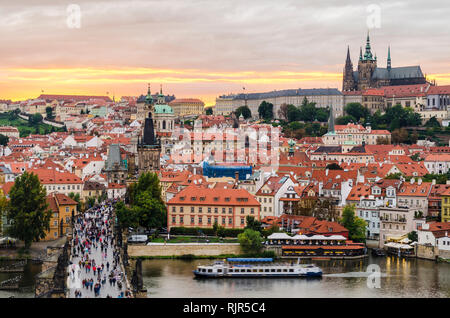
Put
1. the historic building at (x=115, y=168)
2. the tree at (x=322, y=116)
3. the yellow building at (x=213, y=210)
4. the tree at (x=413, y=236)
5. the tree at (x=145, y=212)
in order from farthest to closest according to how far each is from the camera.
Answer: the tree at (x=322, y=116)
the historic building at (x=115, y=168)
the yellow building at (x=213, y=210)
the tree at (x=145, y=212)
the tree at (x=413, y=236)

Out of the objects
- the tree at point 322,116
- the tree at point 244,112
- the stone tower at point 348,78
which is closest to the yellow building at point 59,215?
the tree at point 322,116

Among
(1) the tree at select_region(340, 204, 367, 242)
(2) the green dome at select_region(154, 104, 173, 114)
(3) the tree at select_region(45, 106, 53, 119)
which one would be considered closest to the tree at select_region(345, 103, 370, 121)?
(2) the green dome at select_region(154, 104, 173, 114)

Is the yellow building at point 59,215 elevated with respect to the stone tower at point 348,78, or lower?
lower

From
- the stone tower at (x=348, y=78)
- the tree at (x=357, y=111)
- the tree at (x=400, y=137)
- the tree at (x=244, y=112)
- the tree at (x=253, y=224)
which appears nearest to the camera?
the tree at (x=253, y=224)

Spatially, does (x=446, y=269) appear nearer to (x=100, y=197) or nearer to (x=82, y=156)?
(x=100, y=197)

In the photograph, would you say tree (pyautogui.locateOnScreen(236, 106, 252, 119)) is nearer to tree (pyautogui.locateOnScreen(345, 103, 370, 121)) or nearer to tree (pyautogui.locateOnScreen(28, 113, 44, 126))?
tree (pyautogui.locateOnScreen(345, 103, 370, 121))

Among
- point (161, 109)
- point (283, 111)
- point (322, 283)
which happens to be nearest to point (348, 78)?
point (283, 111)

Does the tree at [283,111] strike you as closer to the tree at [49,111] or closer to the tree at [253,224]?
the tree at [49,111]

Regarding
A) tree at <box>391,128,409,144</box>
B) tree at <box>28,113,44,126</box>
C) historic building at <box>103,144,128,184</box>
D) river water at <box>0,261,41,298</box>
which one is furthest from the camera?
tree at <box>28,113,44,126</box>
